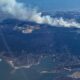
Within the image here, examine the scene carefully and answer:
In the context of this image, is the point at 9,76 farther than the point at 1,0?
No

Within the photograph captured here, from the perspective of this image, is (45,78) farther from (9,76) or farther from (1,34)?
(1,34)

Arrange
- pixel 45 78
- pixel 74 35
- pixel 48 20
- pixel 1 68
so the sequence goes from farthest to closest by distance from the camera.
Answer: pixel 48 20, pixel 74 35, pixel 1 68, pixel 45 78

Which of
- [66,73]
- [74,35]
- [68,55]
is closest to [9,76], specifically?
[66,73]

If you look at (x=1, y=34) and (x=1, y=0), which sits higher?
(x=1, y=0)

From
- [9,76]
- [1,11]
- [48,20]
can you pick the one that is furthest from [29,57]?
[48,20]

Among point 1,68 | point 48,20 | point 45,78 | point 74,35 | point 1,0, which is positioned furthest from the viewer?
point 48,20

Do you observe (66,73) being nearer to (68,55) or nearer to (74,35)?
(68,55)
